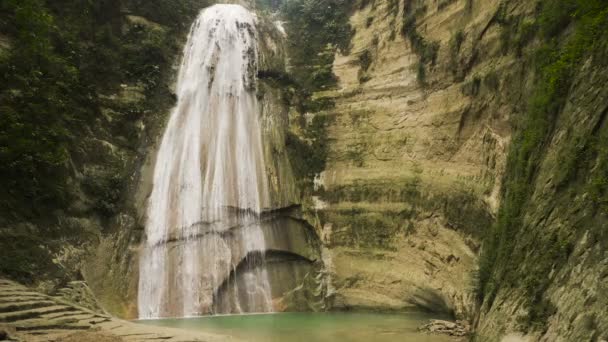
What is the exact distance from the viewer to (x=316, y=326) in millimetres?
12531

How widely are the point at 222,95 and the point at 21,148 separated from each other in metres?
9.99

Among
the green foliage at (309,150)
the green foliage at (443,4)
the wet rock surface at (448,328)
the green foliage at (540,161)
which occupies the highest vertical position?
the green foliage at (443,4)

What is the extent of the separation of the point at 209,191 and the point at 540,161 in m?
12.6

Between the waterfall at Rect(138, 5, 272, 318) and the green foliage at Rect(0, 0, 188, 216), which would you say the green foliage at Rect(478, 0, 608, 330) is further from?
the green foliage at Rect(0, 0, 188, 216)

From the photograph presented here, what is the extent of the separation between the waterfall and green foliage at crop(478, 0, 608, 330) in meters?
9.37

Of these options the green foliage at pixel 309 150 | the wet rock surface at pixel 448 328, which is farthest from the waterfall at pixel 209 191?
the wet rock surface at pixel 448 328

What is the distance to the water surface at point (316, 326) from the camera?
10500 millimetres

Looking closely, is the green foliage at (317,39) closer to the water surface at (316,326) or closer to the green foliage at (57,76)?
the green foliage at (57,76)

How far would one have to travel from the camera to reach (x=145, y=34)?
20203mm

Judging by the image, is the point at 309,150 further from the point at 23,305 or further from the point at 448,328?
the point at 23,305

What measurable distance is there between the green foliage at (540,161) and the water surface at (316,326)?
8.12 ft

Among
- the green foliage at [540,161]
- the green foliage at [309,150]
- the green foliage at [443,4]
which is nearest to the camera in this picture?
the green foliage at [540,161]

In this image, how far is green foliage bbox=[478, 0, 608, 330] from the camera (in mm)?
6633

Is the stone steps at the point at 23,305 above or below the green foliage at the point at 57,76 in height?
below
